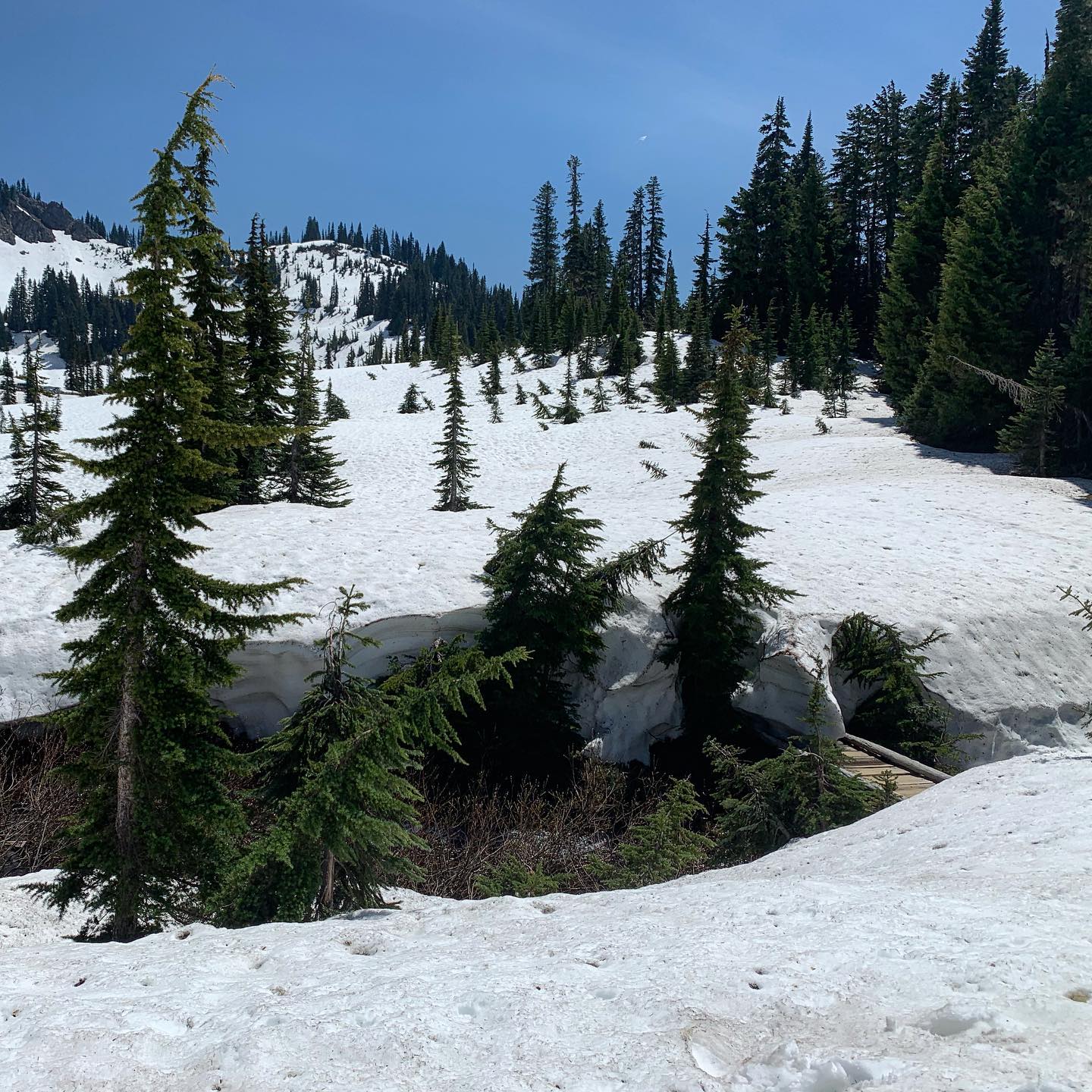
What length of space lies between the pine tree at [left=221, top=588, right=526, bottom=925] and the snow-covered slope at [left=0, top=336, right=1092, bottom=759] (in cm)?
470

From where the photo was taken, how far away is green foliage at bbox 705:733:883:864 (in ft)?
25.9

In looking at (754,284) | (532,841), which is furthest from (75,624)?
(754,284)

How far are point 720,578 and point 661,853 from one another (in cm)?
528

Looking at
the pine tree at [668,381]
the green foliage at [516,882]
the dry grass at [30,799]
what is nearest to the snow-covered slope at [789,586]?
the dry grass at [30,799]

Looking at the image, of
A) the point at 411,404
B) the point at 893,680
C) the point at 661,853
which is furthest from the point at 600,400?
the point at 661,853

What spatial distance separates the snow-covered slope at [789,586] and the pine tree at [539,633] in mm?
845

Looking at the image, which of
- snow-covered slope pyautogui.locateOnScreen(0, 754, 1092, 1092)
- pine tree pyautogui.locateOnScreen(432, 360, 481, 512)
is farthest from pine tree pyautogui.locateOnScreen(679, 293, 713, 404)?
snow-covered slope pyautogui.locateOnScreen(0, 754, 1092, 1092)

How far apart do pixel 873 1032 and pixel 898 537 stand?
14325 mm

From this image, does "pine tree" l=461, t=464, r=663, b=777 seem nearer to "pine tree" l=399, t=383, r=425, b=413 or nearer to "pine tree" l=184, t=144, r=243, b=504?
"pine tree" l=184, t=144, r=243, b=504

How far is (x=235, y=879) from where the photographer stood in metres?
5.89

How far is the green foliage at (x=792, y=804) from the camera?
7.91 meters

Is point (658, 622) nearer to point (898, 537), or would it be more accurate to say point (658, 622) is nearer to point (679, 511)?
point (679, 511)

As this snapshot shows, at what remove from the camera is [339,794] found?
5996 millimetres

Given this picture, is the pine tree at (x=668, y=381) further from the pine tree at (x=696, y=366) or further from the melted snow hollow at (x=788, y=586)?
the melted snow hollow at (x=788, y=586)
